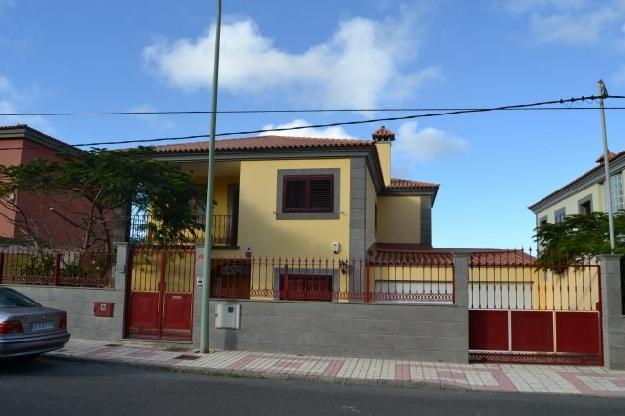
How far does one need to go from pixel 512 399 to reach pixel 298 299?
5.02 meters

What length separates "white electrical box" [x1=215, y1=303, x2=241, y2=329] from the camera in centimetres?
1160

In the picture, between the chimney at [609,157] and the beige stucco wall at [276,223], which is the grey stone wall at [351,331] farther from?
the chimney at [609,157]

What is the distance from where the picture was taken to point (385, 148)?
78.9ft

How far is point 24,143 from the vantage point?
20688mm

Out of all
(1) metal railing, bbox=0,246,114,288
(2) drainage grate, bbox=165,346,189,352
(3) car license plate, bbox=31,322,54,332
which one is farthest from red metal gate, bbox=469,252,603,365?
(1) metal railing, bbox=0,246,114,288

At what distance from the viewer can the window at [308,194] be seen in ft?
53.2

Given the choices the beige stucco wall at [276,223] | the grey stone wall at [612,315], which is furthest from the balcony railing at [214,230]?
the grey stone wall at [612,315]

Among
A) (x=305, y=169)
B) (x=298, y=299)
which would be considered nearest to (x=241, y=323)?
(x=298, y=299)

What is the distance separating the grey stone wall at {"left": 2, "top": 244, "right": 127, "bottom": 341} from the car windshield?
266cm

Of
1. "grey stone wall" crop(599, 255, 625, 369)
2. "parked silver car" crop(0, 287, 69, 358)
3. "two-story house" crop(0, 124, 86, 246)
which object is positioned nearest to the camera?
"parked silver car" crop(0, 287, 69, 358)

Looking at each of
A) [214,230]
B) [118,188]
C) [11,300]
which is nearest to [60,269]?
[118,188]

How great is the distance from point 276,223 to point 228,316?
17.0 feet

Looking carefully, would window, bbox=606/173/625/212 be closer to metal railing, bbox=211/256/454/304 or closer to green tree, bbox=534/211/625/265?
green tree, bbox=534/211/625/265

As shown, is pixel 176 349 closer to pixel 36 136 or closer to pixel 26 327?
pixel 26 327
